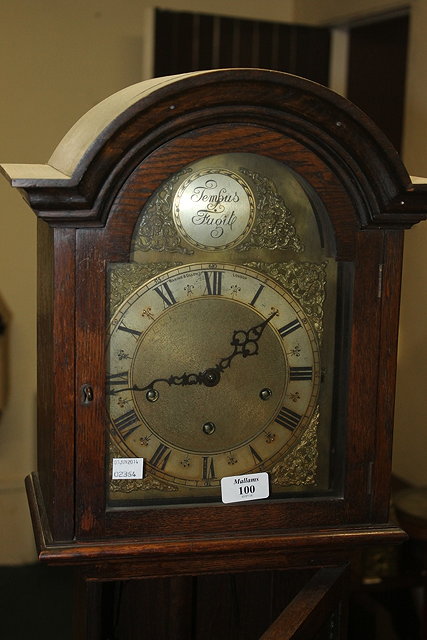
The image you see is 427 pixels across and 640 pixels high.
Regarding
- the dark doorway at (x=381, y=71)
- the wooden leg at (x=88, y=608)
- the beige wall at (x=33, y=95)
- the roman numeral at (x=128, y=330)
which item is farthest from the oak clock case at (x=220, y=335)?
the dark doorway at (x=381, y=71)

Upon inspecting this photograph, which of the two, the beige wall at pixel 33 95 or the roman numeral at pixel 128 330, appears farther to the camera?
the beige wall at pixel 33 95

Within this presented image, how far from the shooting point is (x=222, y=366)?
140 centimetres

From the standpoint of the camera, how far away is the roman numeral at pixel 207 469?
1.41 metres

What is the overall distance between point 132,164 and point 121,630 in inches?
34.4

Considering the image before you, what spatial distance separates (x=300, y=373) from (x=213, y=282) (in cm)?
19

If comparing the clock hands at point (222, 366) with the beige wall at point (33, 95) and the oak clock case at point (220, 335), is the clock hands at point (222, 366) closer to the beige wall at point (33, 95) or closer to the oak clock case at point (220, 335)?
the oak clock case at point (220, 335)

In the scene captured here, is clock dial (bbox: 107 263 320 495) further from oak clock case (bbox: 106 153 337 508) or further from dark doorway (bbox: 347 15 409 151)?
dark doorway (bbox: 347 15 409 151)

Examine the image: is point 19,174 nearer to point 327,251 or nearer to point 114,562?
point 327,251

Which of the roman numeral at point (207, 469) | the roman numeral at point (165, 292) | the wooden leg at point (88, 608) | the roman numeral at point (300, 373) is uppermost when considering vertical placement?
the roman numeral at point (165, 292)

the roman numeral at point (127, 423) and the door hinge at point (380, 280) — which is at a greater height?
the door hinge at point (380, 280)

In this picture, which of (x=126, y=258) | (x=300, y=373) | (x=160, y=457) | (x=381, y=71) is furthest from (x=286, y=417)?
(x=381, y=71)

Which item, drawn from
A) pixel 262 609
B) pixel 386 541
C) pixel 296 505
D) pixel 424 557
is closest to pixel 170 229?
pixel 296 505

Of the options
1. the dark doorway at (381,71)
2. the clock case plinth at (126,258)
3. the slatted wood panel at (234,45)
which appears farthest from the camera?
the slatted wood panel at (234,45)

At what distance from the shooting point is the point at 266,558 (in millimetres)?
1450
